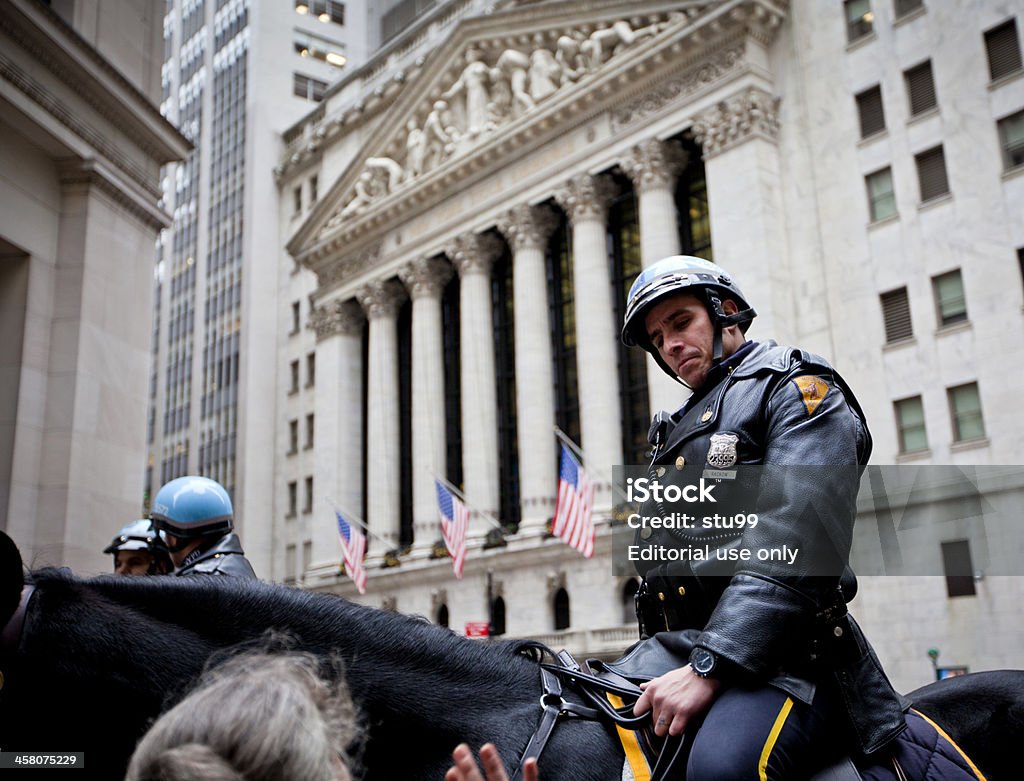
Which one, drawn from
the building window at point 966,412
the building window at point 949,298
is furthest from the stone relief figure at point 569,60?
the building window at point 966,412

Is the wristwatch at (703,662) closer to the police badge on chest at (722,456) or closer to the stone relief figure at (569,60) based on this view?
the police badge on chest at (722,456)

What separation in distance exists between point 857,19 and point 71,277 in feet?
92.4

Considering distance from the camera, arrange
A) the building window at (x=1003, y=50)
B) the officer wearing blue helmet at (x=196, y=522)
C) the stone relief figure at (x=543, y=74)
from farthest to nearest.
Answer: the stone relief figure at (x=543, y=74)
the building window at (x=1003, y=50)
the officer wearing blue helmet at (x=196, y=522)

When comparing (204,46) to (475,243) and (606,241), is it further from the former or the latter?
(606,241)

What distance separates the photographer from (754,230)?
34.5 m

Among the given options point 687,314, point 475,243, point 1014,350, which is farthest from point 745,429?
point 475,243

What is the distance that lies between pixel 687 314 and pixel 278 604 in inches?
87.9

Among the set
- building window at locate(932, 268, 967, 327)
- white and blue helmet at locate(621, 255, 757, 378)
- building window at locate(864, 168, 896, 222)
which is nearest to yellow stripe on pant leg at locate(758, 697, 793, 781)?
white and blue helmet at locate(621, 255, 757, 378)

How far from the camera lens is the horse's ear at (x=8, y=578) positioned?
2.87m

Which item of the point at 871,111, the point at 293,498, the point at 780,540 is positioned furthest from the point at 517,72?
the point at 780,540

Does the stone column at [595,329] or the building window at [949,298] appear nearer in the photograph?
the building window at [949,298]

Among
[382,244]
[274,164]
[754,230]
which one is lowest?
[754,230]

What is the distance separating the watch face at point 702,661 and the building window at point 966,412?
2812 centimetres

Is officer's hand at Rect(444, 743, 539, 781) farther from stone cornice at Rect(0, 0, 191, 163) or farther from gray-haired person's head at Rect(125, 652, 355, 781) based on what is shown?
stone cornice at Rect(0, 0, 191, 163)
